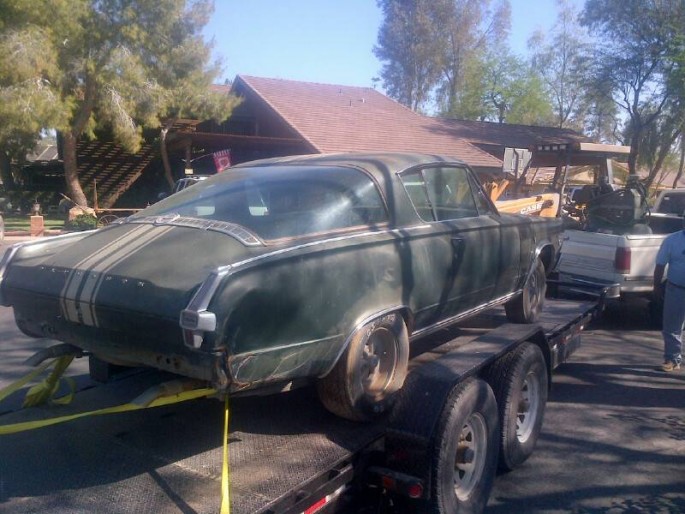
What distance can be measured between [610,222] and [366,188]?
22.4ft

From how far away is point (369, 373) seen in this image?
373 cm

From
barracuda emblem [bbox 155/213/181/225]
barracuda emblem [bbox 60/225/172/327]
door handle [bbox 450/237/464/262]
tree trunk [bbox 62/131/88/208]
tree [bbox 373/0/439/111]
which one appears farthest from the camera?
tree [bbox 373/0/439/111]

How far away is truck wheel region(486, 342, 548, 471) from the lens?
4.09 metres

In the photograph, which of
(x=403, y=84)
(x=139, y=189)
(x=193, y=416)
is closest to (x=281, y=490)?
(x=193, y=416)

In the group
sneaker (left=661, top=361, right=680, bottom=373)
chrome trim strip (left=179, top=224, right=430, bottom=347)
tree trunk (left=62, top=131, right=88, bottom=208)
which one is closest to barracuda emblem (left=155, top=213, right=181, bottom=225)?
chrome trim strip (left=179, top=224, right=430, bottom=347)

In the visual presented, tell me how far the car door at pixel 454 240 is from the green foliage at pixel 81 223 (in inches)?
679

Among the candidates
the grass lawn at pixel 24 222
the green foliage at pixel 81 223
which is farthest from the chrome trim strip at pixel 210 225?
the grass lawn at pixel 24 222

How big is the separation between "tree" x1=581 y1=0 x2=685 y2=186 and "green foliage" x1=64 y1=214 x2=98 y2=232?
1945 cm

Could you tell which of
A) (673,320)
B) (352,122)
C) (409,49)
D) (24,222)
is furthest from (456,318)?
(409,49)

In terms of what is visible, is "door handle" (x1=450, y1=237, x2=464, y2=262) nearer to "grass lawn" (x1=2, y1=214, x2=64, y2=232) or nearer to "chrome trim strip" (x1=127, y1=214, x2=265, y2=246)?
"chrome trim strip" (x1=127, y1=214, x2=265, y2=246)

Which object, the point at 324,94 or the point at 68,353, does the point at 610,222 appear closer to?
the point at 68,353

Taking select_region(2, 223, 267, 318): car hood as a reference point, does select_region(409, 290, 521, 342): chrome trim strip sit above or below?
below

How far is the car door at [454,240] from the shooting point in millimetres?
4258

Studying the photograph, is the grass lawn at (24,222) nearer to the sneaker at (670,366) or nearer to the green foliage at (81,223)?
the green foliage at (81,223)
